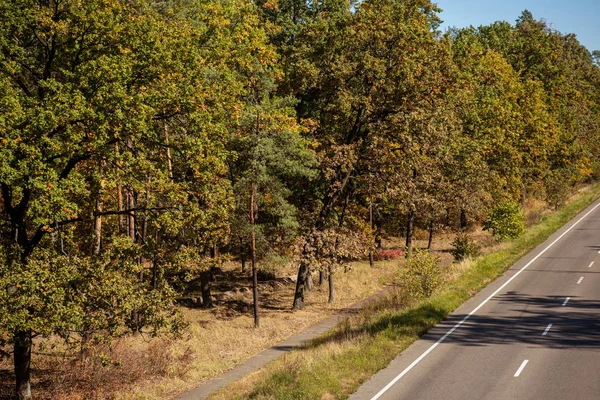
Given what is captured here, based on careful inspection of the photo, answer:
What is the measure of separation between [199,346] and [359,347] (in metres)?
9.22

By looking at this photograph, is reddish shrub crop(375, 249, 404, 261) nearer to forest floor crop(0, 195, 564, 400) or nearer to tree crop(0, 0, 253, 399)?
forest floor crop(0, 195, 564, 400)

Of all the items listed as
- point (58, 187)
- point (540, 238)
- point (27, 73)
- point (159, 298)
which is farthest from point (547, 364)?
point (540, 238)

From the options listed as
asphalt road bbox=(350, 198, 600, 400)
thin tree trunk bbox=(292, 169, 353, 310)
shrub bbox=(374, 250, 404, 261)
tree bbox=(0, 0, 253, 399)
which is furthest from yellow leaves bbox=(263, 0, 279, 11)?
asphalt road bbox=(350, 198, 600, 400)

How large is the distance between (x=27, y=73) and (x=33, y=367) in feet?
38.7

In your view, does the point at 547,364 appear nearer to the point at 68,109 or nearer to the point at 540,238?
the point at 68,109

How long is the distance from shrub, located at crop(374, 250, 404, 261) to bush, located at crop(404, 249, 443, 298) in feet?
60.6

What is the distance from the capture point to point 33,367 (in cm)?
2553

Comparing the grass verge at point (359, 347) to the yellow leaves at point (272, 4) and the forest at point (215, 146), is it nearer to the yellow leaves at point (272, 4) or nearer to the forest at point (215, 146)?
the forest at point (215, 146)

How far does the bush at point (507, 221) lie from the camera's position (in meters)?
47.7

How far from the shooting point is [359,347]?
2198 cm

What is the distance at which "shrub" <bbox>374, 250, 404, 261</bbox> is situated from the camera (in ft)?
166

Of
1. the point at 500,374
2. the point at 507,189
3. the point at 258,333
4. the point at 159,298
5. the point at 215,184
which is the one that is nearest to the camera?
the point at 500,374

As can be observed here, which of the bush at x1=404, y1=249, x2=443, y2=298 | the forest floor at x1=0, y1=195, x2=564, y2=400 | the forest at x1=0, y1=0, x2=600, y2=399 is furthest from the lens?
the bush at x1=404, y1=249, x2=443, y2=298

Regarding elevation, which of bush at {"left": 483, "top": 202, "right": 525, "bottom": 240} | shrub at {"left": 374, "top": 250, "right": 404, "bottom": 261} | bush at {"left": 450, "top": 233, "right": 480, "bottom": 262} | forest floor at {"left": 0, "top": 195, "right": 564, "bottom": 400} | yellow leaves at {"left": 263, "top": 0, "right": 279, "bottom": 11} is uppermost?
yellow leaves at {"left": 263, "top": 0, "right": 279, "bottom": 11}
